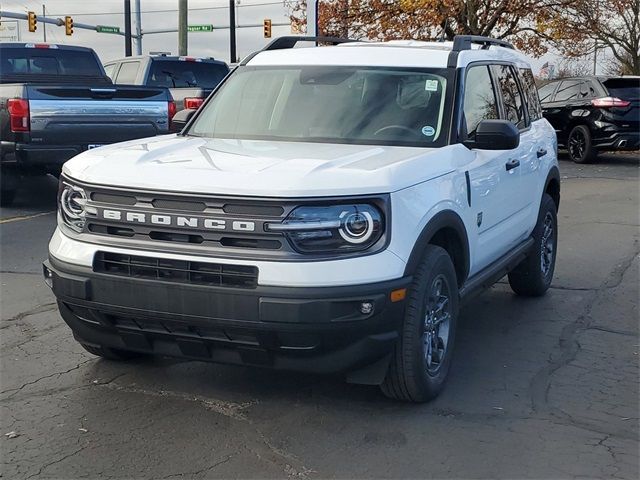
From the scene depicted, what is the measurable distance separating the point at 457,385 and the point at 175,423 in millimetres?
1619

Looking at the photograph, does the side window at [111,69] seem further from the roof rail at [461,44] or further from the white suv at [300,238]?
the white suv at [300,238]

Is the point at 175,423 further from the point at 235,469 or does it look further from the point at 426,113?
the point at 426,113

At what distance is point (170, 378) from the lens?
4832mm

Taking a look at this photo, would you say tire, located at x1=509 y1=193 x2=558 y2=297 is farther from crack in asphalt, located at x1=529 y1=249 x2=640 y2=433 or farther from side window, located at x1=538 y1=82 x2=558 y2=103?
side window, located at x1=538 y1=82 x2=558 y2=103

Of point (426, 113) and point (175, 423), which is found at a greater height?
point (426, 113)

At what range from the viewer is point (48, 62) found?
1306 centimetres

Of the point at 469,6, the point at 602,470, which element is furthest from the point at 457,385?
the point at 469,6

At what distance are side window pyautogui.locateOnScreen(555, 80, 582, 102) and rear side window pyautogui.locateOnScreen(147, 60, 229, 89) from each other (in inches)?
305

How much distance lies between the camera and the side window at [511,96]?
6078 mm

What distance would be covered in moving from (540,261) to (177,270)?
3.77 m

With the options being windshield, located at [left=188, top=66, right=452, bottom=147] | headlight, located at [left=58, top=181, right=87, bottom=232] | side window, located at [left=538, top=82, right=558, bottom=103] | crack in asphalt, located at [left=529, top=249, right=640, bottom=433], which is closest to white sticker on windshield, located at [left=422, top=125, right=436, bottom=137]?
windshield, located at [left=188, top=66, right=452, bottom=147]

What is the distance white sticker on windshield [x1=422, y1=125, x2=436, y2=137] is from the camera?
16.3ft

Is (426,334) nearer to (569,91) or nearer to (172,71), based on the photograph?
(172,71)

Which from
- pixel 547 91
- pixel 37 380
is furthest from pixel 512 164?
pixel 547 91
